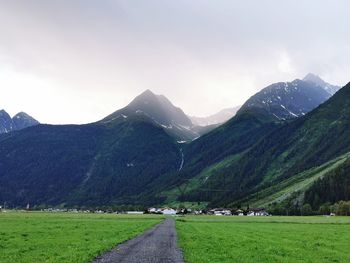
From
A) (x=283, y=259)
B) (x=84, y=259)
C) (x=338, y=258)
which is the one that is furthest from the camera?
(x=338, y=258)

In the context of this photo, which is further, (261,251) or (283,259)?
(261,251)

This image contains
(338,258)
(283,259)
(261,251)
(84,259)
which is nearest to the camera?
Result: (84,259)

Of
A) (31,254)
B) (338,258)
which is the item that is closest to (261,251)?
(338,258)

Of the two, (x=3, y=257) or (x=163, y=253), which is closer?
(x=3, y=257)

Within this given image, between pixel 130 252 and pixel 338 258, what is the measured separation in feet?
62.0

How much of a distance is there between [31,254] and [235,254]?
18.0 meters

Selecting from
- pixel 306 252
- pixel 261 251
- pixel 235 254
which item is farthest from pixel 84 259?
pixel 306 252

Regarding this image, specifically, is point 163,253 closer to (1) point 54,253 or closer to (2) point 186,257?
(2) point 186,257

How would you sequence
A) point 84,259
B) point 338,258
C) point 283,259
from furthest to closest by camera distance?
point 338,258, point 283,259, point 84,259

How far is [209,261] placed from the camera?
35.5m

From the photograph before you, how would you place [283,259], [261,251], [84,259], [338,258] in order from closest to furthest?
1. [84,259]
2. [283,259]
3. [338,258]
4. [261,251]

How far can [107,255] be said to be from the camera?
38.8 m

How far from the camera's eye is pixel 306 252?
44.5 metres

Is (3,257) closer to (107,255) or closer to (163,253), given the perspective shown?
(107,255)
